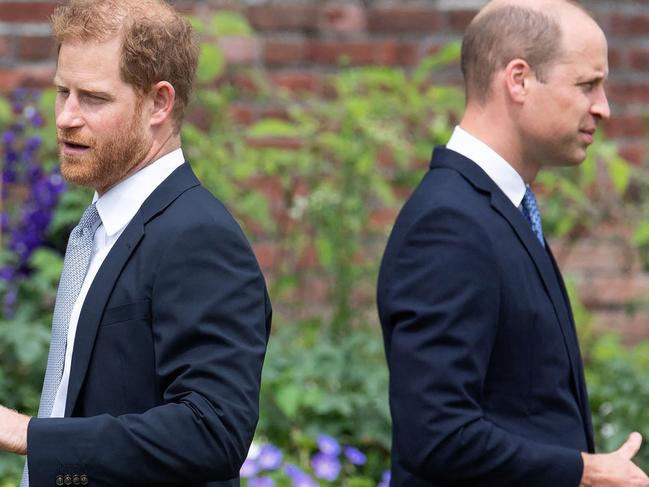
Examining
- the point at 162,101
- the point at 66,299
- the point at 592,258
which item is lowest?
the point at 66,299

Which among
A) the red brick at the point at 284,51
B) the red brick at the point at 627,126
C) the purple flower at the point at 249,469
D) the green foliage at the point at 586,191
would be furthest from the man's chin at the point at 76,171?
the red brick at the point at 627,126

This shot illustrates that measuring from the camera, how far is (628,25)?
17.8ft

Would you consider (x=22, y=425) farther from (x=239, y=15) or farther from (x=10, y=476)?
(x=239, y=15)

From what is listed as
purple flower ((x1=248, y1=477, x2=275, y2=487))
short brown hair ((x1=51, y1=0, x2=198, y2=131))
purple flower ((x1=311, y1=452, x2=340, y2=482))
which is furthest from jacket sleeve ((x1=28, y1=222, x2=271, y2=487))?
purple flower ((x1=311, y1=452, x2=340, y2=482))

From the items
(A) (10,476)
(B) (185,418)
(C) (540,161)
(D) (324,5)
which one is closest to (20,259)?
(A) (10,476)

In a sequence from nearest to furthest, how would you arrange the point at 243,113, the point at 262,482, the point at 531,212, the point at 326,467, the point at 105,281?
the point at 105,281 → the point at 531,212 → the point at 262,482 → the point at 326,467 → the point at 243,113

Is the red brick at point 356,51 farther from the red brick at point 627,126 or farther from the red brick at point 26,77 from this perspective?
the red brick at point 26,77

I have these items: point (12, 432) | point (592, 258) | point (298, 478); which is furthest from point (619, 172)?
point (12, 432)

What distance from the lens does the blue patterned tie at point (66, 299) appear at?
96.7 inches

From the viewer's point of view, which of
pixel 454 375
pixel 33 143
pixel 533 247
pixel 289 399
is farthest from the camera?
pixel 33 143

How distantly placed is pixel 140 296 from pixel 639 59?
358 centimetres

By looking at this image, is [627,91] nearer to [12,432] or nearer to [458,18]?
[458,18]

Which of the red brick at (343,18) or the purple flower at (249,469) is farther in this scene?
the red brick at (343,18)

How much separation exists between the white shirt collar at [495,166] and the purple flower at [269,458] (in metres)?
1.46
